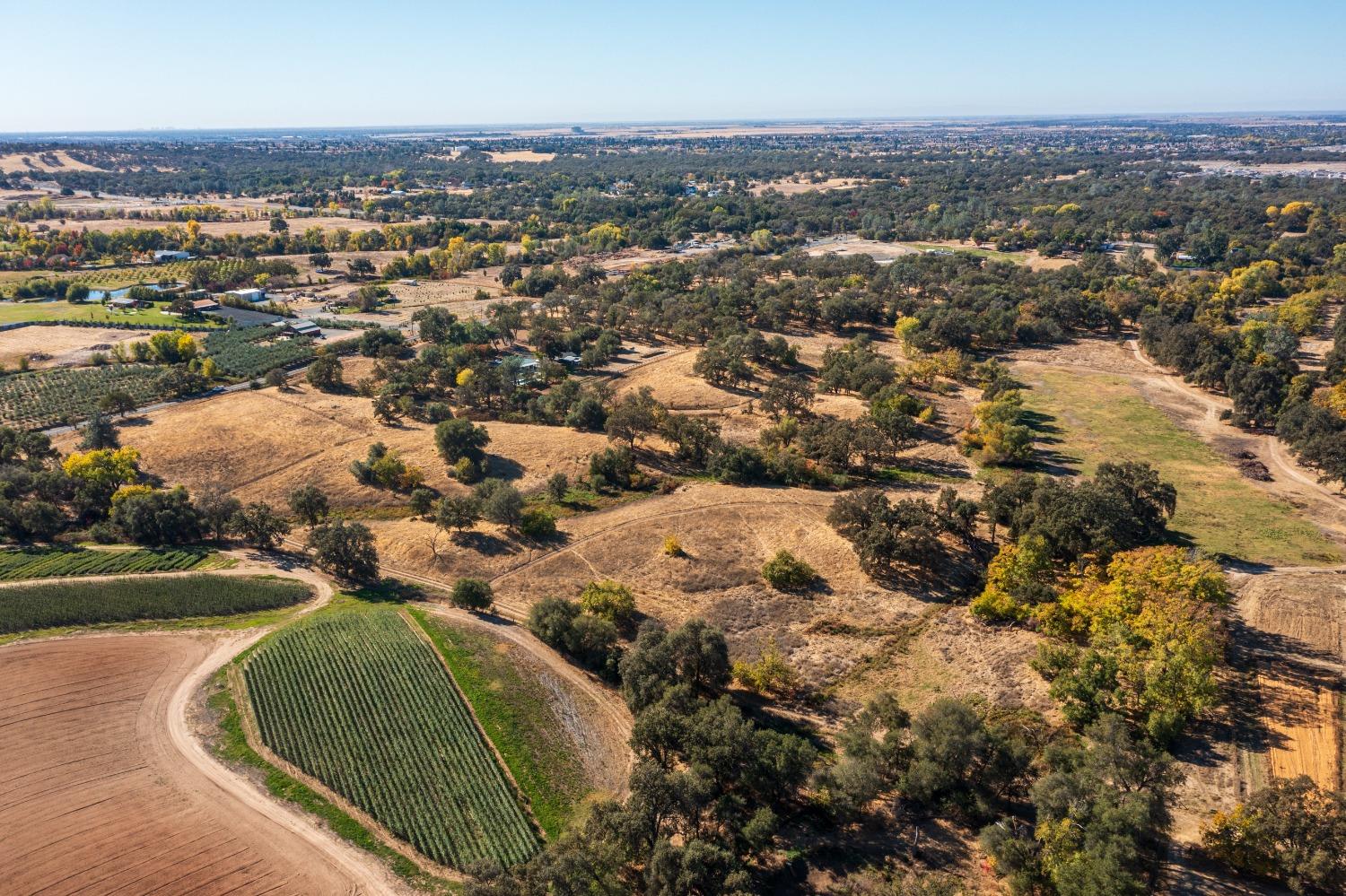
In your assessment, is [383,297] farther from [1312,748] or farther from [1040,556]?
[1312,748]

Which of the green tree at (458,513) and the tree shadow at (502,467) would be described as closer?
the green tree at (458,513)

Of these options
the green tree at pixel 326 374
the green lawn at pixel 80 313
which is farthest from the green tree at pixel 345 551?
the green lawn at pixel 80 313

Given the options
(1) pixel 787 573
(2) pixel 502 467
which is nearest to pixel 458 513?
(2) pixel 502 467

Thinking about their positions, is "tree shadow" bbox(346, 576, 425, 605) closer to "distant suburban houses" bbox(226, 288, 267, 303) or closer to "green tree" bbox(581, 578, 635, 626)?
"green tree" bbox(581, 578, 635, 626)

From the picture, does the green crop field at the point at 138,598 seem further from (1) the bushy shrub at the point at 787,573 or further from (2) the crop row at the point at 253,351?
(2) the crop row at the point at 253,351

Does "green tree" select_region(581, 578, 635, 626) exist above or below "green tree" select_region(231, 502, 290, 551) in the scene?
below

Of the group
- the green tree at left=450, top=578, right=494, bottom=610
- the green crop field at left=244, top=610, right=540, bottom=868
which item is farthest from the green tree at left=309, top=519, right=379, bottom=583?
the green tree at left=450, top=578, right=494, bottom=610
